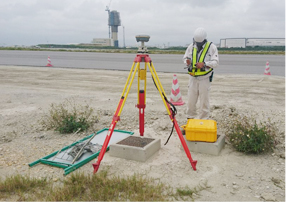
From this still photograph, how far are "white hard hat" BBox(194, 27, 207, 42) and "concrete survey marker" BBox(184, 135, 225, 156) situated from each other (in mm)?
1770

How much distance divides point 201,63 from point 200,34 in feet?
1.69

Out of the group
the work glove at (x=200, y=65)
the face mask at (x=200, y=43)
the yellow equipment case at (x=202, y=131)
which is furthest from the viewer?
the face mask at (x=200, y=43)

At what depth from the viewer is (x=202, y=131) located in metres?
4.44

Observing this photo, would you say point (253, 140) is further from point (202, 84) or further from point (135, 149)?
point (135, 149)

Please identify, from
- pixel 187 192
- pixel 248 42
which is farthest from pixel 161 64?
pixel 248 42

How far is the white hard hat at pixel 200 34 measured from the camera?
4.95 metres

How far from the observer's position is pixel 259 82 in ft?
39.4

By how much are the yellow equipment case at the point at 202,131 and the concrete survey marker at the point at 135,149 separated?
1.86 feet

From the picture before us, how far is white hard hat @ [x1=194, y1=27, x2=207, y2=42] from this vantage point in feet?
16.3

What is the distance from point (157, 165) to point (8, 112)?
478 cm

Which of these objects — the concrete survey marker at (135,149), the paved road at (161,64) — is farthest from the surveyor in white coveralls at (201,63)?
the paved road at (161,64)

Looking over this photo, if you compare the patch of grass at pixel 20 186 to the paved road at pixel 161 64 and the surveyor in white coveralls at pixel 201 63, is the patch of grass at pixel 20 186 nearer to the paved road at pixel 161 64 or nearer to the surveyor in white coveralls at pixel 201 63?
the surveyor in white coveralls at pixel 201 63

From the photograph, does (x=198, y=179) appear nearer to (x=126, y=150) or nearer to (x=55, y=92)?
(x=126, y=150)

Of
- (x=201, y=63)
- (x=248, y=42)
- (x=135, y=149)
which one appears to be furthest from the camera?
(x=248, y=42)
